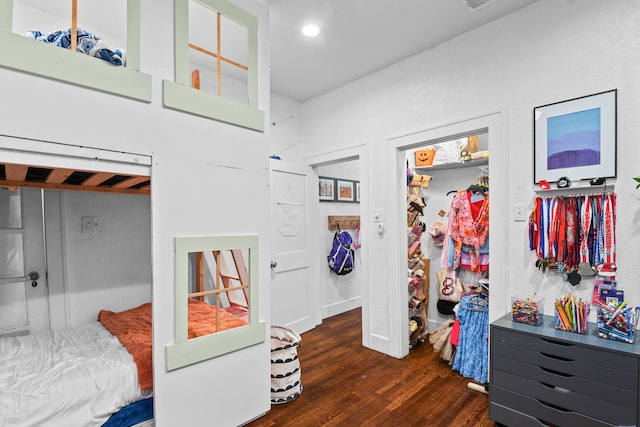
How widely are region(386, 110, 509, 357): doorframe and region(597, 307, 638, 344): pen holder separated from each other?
637mm

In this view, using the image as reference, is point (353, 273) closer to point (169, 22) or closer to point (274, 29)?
point (274, 29)

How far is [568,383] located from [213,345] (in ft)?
6.68

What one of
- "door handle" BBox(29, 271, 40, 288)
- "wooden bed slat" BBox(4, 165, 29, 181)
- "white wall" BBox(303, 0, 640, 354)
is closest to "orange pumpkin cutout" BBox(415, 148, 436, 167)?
"white wall" BBox(303, 0, 640, 354)

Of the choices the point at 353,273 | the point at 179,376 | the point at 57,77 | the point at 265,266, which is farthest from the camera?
the point at 353,273

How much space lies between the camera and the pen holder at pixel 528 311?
206 centimetres

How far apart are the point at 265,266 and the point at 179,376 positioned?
81cm

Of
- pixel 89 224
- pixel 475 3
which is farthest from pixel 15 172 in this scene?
pixel 475 3

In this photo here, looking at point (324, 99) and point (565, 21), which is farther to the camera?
point (324, 99)

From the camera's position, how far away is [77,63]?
1.53 meters

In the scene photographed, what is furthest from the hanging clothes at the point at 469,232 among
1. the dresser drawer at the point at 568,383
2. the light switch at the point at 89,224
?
the light switch at the point at 89,224

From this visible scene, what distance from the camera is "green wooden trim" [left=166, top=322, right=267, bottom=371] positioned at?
1.81 meters

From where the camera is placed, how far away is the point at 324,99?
3.85 m

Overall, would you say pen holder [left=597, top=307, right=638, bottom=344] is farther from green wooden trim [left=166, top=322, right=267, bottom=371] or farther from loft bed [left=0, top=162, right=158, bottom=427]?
loft bed [left=0, top=162, right=158, bottom=427]

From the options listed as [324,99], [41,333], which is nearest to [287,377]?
[41,333]
